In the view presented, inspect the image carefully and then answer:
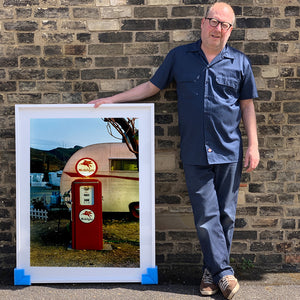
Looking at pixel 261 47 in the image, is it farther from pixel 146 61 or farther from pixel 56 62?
pixel 56 62

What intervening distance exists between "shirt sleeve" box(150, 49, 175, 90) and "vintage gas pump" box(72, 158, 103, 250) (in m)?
0.94

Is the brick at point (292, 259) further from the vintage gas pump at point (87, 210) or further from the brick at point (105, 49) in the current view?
the brick at point (105, 49)

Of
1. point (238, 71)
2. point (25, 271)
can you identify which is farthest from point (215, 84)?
point (25, 271)

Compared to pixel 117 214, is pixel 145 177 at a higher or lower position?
higher

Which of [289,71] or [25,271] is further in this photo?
[289,71]

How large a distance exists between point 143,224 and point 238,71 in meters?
1.60

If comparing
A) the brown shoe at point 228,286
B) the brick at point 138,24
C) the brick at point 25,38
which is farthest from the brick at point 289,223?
the brick at point 25,38

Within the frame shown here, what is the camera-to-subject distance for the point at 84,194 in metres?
3.76

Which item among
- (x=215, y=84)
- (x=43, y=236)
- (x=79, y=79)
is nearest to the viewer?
(x=215, y=84)

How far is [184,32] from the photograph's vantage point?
3.96 m

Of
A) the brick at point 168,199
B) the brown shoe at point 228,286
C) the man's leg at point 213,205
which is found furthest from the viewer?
the brick at point 168,199

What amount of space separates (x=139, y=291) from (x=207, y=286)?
0.60m

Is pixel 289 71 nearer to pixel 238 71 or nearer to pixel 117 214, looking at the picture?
pixel 238 71

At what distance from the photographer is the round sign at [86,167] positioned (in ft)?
12.3
